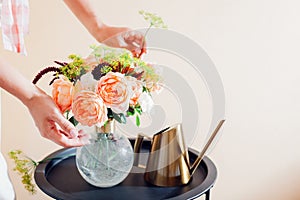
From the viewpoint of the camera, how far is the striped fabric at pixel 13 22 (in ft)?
4.05

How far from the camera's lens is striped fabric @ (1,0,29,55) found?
1.24 metres

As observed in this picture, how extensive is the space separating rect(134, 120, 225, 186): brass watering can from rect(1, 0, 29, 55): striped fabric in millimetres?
470

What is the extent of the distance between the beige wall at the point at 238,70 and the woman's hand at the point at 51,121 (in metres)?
0.72

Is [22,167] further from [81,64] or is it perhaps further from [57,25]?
[57,25]

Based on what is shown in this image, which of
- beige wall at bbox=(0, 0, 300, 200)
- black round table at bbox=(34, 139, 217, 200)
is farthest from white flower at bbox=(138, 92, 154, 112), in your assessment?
beige wall at bbox=(0, 0, 300, 200)

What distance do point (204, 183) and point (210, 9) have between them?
815 mm

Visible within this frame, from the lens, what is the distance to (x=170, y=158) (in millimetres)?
1188

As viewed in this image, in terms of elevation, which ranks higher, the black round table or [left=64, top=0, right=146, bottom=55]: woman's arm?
[left=64, top=0, right=146, bottom=55]: woman's arm

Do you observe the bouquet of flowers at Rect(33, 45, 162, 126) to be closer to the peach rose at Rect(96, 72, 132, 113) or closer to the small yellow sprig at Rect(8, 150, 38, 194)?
Answer: the peach rose at Rect(96, 72, 132, 113)

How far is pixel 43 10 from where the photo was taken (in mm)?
1666

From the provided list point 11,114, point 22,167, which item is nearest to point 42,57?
point 11,114

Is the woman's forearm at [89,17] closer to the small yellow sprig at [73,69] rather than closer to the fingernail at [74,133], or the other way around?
the small yellow sprig at [73,69]

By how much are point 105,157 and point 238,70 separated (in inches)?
34.2

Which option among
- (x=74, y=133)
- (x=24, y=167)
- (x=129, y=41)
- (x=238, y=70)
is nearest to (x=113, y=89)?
(x=74, y=133)
